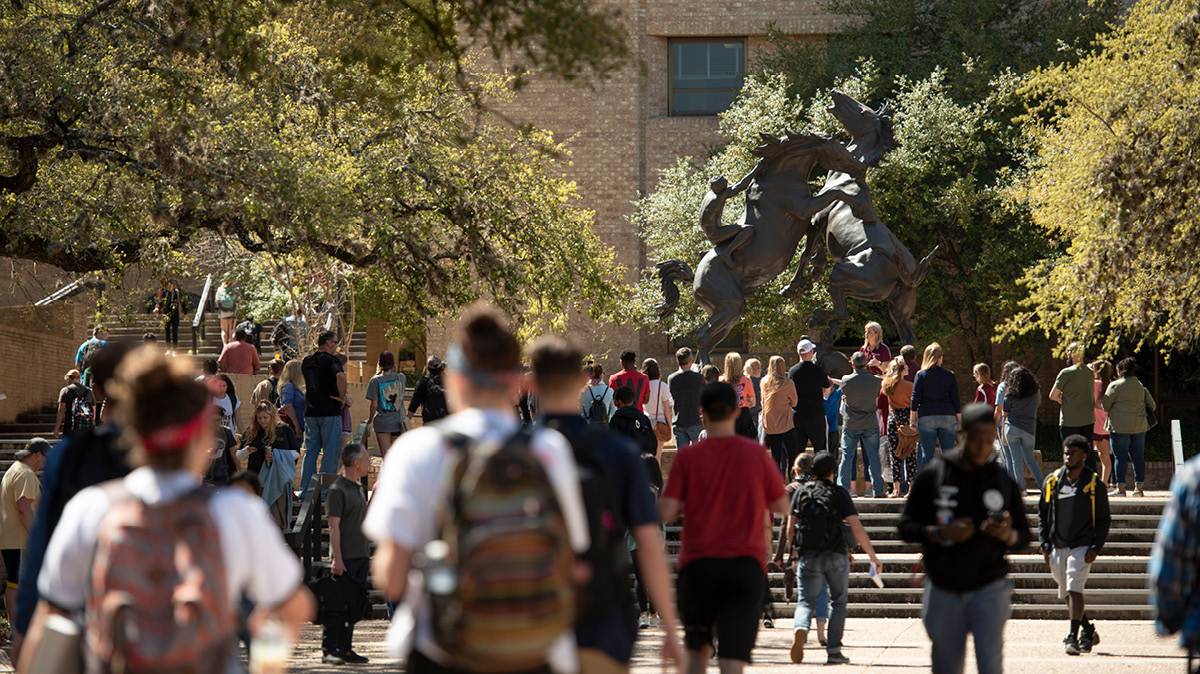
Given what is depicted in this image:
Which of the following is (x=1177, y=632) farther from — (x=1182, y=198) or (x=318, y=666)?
(x=1182, y=198)

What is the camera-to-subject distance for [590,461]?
6059 millimetres

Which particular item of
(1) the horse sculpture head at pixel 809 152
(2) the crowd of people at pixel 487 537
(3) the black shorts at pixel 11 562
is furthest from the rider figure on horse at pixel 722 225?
(2) the crowd of people at pixel 487 537

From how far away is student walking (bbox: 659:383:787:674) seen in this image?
8.09 m

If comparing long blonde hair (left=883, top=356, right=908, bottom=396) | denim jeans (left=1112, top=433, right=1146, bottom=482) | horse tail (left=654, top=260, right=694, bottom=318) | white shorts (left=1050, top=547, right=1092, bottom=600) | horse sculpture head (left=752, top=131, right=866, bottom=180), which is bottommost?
white shorts (left=1050, top=547, right=1092, bottom=600)

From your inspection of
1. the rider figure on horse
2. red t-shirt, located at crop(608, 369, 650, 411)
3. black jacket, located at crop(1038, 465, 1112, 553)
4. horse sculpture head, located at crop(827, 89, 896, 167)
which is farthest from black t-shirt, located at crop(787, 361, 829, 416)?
black jacket, located at crop(1038, 465, 1112, 553)

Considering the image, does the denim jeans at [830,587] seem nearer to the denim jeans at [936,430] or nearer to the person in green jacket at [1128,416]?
the denim jeans at [936,430]

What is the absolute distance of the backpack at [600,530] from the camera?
532 centimetres

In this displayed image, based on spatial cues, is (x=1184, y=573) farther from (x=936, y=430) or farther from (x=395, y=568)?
(x=936, y=430)

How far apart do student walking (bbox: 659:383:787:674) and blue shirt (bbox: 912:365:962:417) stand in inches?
396

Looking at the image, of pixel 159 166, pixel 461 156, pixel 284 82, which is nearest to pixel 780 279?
pixel 461 156

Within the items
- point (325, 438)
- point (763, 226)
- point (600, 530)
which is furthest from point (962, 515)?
point (763, 226)

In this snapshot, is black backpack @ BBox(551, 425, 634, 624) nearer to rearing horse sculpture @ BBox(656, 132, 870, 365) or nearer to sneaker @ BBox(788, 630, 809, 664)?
sneaker @ BBox(788, 630, 809, 664)

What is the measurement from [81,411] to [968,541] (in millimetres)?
14144

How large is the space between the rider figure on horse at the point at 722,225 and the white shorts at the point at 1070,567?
7.85 metres
